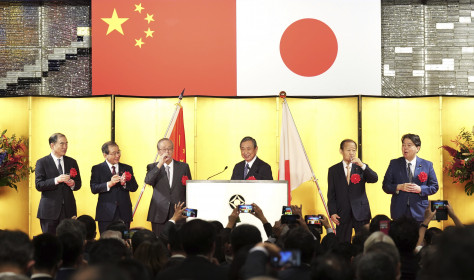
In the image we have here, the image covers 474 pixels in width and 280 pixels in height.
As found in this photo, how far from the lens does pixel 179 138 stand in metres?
10.6

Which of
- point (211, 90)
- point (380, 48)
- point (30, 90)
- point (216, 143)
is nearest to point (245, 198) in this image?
point (216, 143)

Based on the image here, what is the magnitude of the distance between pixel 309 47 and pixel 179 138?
2.82 meters

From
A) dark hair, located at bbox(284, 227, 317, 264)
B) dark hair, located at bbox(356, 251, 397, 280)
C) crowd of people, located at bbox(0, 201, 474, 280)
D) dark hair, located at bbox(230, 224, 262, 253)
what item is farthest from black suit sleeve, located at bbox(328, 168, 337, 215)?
dark hair, located at bbox(356, 251, 397, 280)

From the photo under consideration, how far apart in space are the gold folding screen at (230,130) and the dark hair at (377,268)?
7575 millimetres

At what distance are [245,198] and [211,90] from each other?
396 cm

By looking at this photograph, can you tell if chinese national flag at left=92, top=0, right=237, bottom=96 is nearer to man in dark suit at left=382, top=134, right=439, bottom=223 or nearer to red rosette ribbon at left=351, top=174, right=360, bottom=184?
red rosette ribbon at left=351, top=174, right=360, bottom=184

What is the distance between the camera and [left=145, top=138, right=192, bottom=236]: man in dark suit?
956cm

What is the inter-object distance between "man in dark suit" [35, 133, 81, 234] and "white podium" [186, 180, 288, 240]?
2048mm

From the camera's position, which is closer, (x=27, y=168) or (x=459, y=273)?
(x=459, y=273)

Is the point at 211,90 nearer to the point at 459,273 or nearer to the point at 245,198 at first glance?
the point at 245,198

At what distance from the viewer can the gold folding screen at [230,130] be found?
11.1 metres

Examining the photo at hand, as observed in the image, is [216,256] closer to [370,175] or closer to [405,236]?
[405,236]

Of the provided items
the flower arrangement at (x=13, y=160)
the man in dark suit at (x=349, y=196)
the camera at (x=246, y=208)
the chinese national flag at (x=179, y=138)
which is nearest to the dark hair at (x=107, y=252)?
the camera at (x=246, y=208)

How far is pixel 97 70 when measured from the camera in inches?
469
